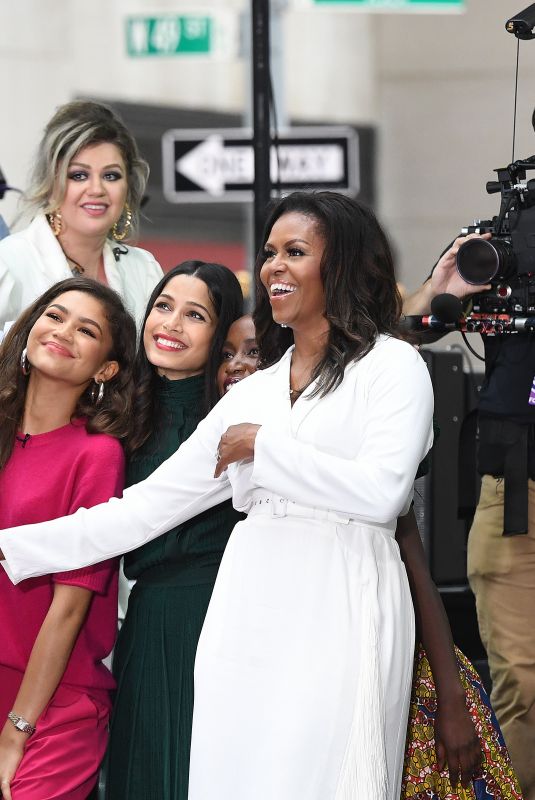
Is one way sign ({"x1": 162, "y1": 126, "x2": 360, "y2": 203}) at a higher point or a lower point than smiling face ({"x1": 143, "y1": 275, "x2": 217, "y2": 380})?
higher

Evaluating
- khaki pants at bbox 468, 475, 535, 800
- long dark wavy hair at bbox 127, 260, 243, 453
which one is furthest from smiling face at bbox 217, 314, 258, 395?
khaki pants at bbox 468, 475, 535, 800

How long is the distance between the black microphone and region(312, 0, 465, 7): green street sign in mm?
4814

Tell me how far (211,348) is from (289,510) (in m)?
0.79

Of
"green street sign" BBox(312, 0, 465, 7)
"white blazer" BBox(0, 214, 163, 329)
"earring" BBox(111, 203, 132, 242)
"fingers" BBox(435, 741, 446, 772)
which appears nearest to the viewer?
"fingers" BBox(435, 741, 446, 772)

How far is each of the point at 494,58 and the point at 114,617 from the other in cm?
955

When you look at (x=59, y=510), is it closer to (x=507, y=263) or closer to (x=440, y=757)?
(x=440, y=757)

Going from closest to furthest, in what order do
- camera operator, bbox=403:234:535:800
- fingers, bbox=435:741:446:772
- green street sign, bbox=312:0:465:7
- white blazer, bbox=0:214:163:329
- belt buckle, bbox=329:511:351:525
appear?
belt buckle, bbox=329:511:351:525 < fingers, bbox=435:741:446:772 < camera operator, bbox=403:234:535:800 < white blazer, bbox=0:214:163:329 < green street sign, bbox=312:0:465:7

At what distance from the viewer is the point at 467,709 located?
3.01 meters

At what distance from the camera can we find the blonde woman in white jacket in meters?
4.34

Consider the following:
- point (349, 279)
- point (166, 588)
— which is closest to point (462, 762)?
point (166, 588)

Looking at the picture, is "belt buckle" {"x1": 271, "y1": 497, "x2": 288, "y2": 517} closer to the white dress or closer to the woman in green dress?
the white dress

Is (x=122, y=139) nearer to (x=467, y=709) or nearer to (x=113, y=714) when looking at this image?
(x=113, y=714)

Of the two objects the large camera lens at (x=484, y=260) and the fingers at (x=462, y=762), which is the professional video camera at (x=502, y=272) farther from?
the fingers at (x=462, y=762)

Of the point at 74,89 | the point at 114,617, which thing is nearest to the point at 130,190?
the point at 114,617
